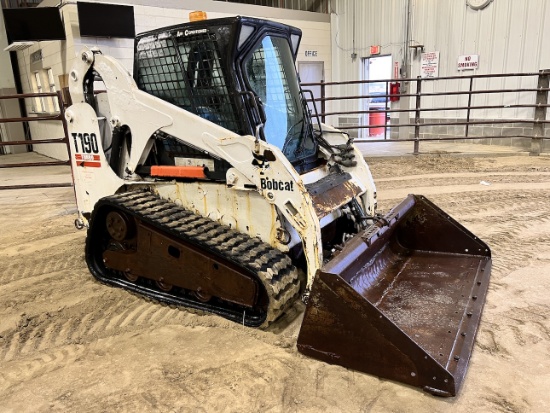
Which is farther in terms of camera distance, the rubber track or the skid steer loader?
the rubber track

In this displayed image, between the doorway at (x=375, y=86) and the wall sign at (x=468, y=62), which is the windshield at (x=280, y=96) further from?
the doorway at (x=375, y=86)

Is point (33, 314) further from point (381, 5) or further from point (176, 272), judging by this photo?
point (381, 5)

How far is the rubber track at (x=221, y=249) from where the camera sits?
273cm

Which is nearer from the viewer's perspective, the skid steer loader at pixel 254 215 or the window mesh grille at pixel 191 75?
the skid steer loader at pixel 254 215

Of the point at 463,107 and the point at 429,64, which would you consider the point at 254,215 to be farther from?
the point at 429,64

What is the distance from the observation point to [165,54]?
3.29 meters

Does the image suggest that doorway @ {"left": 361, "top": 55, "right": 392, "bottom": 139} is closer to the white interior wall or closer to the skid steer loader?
the white interior wall

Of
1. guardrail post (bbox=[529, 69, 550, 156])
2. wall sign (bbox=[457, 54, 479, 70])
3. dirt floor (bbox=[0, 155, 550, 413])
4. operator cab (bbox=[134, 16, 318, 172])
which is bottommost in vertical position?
dirt floor (bbox=[0, 155, 550, 413])

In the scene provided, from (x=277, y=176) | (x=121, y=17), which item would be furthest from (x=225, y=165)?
(x=121, y=17)

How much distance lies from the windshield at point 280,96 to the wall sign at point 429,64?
27.9ft

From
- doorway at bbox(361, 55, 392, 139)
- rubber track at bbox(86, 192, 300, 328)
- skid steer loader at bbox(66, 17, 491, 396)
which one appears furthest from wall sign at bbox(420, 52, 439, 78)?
rubber track at bbox(86, 192, 300, 328)

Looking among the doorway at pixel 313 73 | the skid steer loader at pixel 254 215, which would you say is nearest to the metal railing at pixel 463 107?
the doorway at pixel 313 73

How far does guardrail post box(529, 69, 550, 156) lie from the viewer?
27.5ft

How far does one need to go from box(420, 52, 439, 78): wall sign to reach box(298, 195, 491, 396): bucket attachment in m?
8.43
